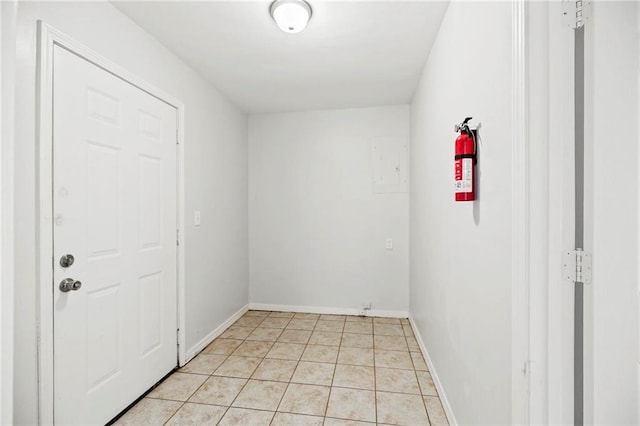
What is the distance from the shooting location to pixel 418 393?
2078 mm

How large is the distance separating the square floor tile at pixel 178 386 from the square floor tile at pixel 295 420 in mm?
672

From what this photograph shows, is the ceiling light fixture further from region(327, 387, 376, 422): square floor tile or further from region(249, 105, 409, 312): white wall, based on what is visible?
region(327, 387, 376, 422): square floor tile

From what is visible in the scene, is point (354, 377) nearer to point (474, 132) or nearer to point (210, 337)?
point (210, 337)

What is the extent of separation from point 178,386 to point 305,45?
265 cm

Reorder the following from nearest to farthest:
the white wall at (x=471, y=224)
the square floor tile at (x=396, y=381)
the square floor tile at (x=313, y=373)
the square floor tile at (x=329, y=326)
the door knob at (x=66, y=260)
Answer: the white wall at (x=471, y=224)
the door knob at (x=66, y=260)
the square floor tile at (x=396, y=381)
the square floor tile at (x=313, y=373)
the square floor tile at (x=329, y=326)

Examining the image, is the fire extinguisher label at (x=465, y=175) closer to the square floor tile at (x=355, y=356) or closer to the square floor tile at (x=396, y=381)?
the square floor tile at (x=396, y=381)

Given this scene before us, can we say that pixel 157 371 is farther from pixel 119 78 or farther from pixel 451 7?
pixel 451 7

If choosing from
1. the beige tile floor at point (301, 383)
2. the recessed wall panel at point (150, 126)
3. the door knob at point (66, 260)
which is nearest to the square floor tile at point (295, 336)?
the beige tile floor at point (301, 383)

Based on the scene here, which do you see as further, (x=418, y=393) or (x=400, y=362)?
(x=400, y=362)

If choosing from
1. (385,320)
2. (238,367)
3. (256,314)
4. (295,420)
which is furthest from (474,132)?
(256,314)

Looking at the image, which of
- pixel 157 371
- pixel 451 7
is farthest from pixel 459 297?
pixel 157 371

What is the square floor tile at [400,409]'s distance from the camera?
1.82 metres

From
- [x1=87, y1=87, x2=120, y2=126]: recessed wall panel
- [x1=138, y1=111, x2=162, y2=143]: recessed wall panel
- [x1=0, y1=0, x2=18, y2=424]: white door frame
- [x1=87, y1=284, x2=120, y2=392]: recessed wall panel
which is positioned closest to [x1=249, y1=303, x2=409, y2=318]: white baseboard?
[x1=87, y1=284, x2=120, y2=392]: recessed wall panel

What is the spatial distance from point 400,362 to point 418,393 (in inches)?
17.2
